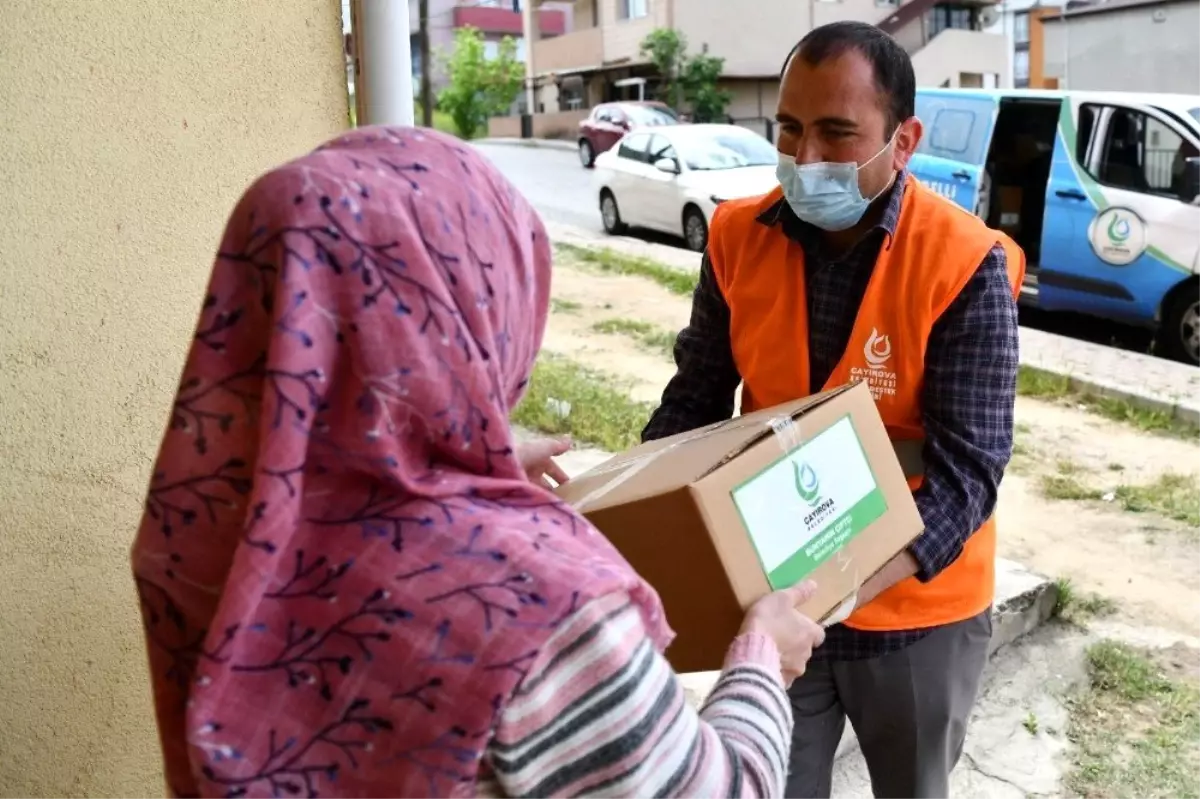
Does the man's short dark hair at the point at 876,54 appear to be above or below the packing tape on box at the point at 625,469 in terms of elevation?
above

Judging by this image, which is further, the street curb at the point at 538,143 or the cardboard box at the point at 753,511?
the street curb at the point at 538,143

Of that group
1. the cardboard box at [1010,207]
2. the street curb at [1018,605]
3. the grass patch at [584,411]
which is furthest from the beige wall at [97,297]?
the cardboard box at [1010,207]

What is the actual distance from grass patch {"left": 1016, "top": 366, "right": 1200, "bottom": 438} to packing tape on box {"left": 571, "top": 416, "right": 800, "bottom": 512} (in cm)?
411

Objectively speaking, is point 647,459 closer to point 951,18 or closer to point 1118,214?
point 1118,214

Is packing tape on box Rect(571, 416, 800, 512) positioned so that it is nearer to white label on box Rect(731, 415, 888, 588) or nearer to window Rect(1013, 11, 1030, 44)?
white label on box Rect(731, 415, 888, 588)

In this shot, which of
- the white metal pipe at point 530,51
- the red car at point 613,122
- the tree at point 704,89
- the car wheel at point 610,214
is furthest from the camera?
the white metal pipe at point 530,51

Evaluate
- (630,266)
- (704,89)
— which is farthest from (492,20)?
(630,266)

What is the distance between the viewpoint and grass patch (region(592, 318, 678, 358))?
7.30m

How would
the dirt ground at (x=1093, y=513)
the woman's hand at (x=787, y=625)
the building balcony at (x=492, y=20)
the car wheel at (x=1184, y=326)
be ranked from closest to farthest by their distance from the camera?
the woman's hand at (x=787, y=625) < the dirt ground at (x=1093, y=513) < the car wheel at (x=1184, y=326) < the building balcony at (x=492, y=20)

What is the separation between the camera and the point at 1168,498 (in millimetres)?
4488

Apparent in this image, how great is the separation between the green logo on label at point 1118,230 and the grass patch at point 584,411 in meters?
3.23

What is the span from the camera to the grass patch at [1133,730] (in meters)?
2.74

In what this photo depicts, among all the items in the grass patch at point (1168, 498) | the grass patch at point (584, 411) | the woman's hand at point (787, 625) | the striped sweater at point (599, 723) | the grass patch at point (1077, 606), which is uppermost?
the striped sweater at point (599, 723)

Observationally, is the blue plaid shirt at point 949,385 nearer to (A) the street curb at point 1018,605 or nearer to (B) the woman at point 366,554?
(B) the woman at point 366,554
